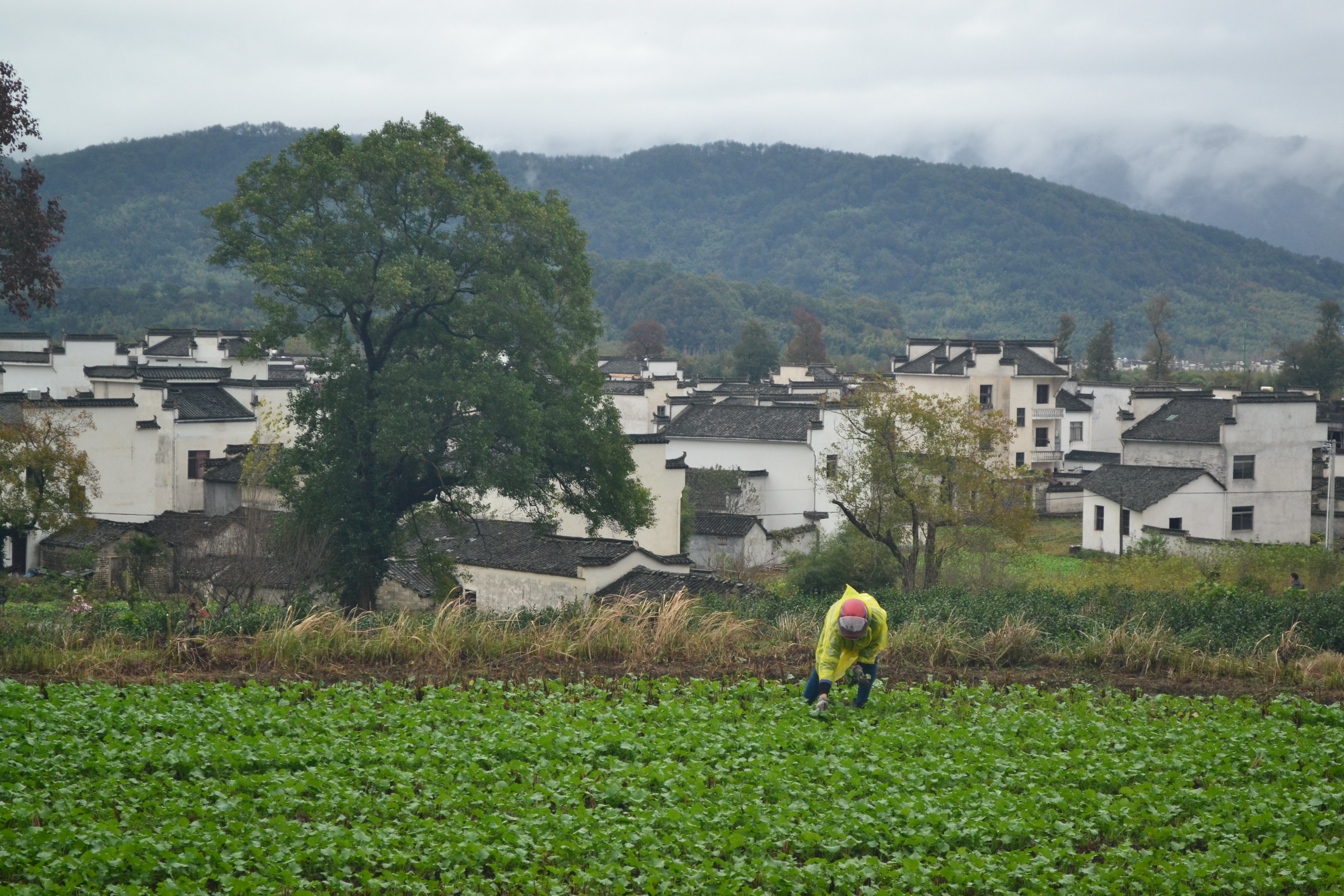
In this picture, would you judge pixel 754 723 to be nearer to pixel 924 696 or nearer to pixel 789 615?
pixel 924 696

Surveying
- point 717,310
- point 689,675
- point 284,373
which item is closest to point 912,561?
point 689,675

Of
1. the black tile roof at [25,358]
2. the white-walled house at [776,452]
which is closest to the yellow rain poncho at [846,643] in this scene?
the white-walled house at [776,452]

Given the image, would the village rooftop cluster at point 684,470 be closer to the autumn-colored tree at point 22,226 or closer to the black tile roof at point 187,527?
the black tile roof at point 187,527

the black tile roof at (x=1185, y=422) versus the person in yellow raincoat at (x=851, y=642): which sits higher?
the black tile roof at (x=1185, y=422)

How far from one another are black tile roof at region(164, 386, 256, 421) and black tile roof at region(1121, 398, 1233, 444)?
3408cm

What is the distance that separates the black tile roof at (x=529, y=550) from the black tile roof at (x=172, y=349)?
36.0 metres

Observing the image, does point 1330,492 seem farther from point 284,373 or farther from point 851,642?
point 284,373

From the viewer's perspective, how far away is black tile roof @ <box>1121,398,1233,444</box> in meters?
42.5

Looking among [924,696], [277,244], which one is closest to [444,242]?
[277,244]

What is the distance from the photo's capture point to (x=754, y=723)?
10297mm

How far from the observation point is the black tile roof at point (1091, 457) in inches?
2253

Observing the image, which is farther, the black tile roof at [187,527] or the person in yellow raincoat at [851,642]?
the black tile roof at [187,527]

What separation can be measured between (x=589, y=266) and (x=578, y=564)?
6557 mm

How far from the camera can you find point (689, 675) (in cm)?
Answer: 1305
